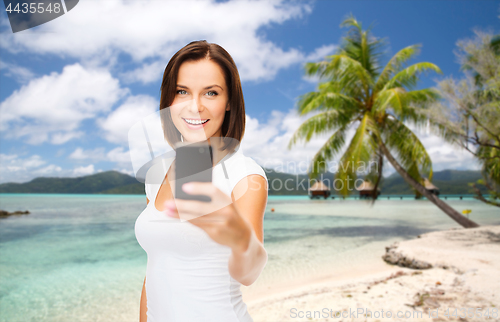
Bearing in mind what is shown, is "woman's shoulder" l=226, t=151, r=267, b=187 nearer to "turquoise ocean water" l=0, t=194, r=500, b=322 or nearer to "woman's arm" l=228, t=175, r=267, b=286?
"woman's arm" l=228, t=175, r=267, b=286

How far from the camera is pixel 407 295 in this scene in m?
4.19

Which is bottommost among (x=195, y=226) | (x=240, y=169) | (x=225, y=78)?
(x=195, y=226)

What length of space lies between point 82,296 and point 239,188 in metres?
7.07

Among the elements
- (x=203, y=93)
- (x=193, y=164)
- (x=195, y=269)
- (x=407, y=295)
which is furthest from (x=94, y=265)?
(x=193, y=164)

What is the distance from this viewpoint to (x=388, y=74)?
975cm

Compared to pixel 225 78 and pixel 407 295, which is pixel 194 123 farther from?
pixel 407 295

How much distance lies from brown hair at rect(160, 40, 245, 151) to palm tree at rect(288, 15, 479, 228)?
7677 millimetres

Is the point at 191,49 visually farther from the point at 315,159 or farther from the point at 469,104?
the point at 315,159

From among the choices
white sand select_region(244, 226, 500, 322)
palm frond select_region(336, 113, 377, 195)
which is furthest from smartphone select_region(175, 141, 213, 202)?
palm frond select_region(336, 113, 377, 195)

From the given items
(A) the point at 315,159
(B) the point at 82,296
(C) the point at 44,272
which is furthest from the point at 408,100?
(C) the point at 44,272

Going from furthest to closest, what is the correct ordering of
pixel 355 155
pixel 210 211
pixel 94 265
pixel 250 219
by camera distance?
pixel 94 265 < pixel 355 155 < pixel 250 219 < pixel 210 211

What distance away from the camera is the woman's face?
2.59 feet

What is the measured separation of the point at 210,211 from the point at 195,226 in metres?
0.37

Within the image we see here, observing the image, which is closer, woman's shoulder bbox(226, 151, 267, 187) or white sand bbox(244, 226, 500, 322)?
woman's shoulder bbox(226, 151, 267, 187)
